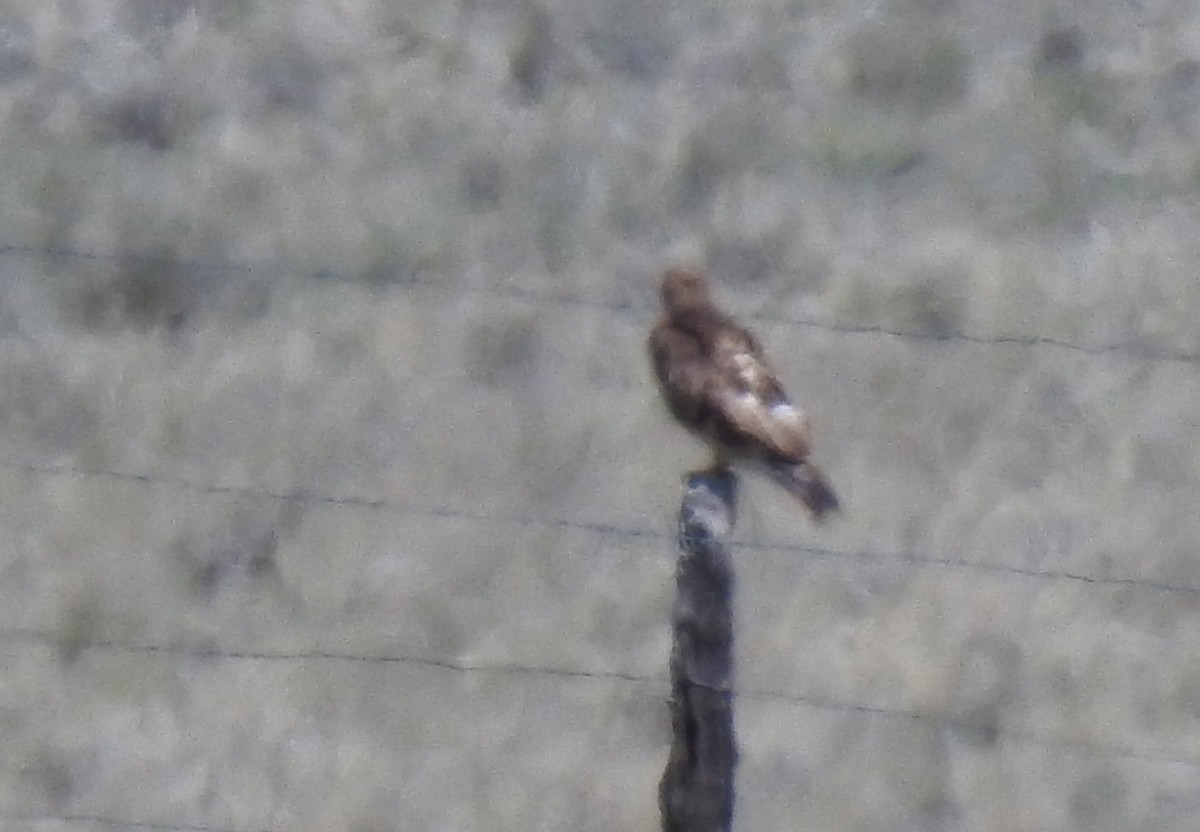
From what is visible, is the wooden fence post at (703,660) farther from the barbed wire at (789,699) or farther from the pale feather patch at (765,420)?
the barbed wire at (789,699)

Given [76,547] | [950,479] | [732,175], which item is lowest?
[76,547]

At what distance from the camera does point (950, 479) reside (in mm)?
3645

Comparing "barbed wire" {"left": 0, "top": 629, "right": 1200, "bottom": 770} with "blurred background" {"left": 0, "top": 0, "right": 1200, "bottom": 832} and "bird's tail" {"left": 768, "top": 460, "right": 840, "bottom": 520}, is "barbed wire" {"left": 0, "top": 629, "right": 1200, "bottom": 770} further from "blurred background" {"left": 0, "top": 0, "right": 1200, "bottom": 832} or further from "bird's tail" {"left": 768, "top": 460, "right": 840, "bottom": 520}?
"bird's tail" {"left": 768, "top": 460, "right": 840, "bottom": 520}

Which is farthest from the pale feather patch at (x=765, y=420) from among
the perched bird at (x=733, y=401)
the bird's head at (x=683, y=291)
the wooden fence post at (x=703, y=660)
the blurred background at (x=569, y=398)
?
the blurred background at (x=569, y=398)

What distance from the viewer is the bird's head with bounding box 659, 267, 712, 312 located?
2.51 metres

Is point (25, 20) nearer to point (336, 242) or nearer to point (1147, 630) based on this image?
point (336, 242)

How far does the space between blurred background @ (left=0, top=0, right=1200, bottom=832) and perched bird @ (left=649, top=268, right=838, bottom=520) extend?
3.88 ft

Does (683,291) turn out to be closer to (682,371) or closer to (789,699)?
(682,371)

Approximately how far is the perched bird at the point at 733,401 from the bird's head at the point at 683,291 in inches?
3.9

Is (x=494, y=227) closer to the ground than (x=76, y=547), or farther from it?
farther from it

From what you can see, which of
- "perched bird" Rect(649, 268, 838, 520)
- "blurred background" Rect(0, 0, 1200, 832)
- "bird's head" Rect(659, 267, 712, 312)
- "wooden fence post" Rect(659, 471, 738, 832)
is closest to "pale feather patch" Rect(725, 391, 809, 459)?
"perched bird" Rect(649, 268, 838, 520)

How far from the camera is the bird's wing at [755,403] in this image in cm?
223

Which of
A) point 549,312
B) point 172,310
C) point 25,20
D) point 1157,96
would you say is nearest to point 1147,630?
point 1157,96

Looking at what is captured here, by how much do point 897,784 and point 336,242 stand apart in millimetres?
1653
